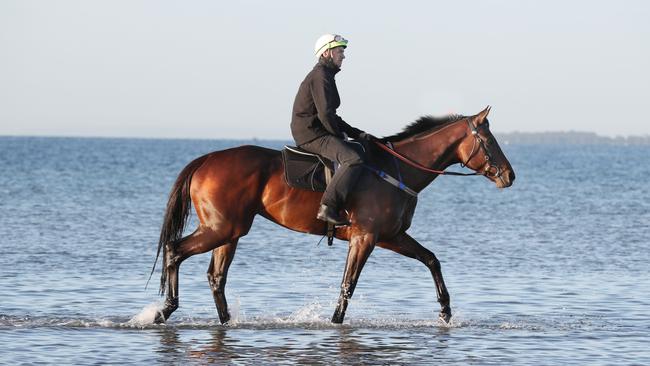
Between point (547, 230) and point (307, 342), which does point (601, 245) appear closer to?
point (547, 230)

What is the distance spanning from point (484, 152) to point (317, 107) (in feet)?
6.79

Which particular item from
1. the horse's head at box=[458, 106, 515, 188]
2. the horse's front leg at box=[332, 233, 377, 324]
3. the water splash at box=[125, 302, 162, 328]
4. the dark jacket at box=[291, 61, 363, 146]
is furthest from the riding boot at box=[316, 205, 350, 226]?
the water splash at box=[125, 302, 162, 328]

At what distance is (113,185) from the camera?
52.3 m

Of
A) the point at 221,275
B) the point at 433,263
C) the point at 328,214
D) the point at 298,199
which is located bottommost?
the point at 221,275

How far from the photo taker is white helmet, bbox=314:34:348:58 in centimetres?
1269

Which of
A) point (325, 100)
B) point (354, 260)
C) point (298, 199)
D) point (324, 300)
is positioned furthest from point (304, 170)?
point (324, 300)

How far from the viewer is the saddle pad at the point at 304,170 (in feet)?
42.3

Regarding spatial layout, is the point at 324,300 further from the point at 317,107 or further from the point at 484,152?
the point at 317,107

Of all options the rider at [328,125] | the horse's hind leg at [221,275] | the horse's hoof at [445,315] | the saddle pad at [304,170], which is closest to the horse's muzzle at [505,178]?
the horse's hoof at [445,315]

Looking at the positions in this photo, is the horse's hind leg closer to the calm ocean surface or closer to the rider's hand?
the calm ocean surface

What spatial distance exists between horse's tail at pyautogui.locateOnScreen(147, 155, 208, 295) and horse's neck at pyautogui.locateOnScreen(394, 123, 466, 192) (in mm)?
2296

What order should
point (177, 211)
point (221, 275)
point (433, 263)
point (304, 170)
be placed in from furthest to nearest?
point (433, 263) < point (221, 275) < point (177, 211) < point (304, 170)

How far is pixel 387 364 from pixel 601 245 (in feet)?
47.4

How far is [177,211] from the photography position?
1326 cm
